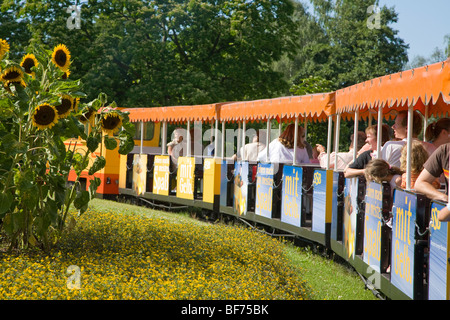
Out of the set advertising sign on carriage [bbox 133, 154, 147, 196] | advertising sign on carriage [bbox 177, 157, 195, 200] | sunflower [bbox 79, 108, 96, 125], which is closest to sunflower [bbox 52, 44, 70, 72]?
sunflower [bbox 79, 108, 96, 125]

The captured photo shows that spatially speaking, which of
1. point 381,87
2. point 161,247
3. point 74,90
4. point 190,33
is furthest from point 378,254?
point 190,33

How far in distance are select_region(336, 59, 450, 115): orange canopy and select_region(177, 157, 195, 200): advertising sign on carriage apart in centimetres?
618

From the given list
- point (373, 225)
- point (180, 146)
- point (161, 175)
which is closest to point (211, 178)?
point (180, 146)

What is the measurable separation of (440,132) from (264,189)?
17.8 ft

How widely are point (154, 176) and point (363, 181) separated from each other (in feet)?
31.6

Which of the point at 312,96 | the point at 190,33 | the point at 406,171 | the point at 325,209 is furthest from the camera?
the point at 190,33

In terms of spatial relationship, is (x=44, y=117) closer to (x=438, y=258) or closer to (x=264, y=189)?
(x=438, y=258)

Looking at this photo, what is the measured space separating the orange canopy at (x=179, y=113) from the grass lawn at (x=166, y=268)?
4.81 meters

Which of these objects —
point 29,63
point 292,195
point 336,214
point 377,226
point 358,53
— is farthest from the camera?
point 358,53

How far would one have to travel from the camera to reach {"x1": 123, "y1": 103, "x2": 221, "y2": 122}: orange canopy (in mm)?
14844

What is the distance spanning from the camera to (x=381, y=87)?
287 inches

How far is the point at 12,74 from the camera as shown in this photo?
7.04 meters

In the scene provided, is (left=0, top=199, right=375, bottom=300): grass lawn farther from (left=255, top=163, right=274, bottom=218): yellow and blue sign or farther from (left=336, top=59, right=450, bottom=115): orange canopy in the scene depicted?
(left=336, top=59, right=450, bottom=115): orange canopy
